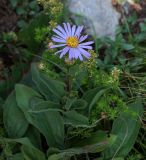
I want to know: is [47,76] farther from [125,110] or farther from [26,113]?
[125,110]

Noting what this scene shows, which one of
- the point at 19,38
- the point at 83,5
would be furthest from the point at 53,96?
the point at 83,5

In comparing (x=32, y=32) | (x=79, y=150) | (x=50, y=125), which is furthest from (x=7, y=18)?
(x=79, y=150)

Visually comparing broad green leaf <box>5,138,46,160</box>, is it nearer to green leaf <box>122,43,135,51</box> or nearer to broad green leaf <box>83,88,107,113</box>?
broad green leaf <box>83,88,107,113</box>

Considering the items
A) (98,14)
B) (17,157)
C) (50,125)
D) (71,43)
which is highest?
(98,14)

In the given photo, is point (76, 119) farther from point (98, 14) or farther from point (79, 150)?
point (98, 14)

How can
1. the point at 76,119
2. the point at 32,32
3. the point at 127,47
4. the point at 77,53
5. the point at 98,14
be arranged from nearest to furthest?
the point at 77,53 → the point at 76,119 → the point at 32,32 → the point at 127,47 → the point at 98,14

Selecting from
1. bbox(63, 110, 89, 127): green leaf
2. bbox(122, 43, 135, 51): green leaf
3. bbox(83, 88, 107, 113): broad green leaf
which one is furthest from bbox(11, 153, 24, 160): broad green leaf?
bbox(122, 43, 135, 51): green leaf

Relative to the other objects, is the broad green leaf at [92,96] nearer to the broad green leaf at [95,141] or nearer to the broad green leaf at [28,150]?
the broad green leaf at [95,141]
